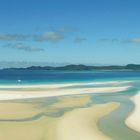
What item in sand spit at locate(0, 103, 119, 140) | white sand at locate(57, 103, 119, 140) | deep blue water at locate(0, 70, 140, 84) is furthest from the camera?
deep blue water at locate(0, 70, 140, 84)

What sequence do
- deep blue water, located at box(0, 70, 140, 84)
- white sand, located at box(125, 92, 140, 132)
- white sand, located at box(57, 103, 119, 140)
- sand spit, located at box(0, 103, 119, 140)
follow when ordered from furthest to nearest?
1. deep blue water, located at box(0, 70, 140, 84)
2. white sand, located at box(125, 92, 140, 132)
3. white sand, located at box(57, 103, 119, 140)
4. sand spit, located at box(0, 103, 119, 140)

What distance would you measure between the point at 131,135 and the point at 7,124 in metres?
5.77

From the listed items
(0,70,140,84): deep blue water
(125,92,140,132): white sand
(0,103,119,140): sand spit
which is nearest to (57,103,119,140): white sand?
(0,103,119,140): sand spit

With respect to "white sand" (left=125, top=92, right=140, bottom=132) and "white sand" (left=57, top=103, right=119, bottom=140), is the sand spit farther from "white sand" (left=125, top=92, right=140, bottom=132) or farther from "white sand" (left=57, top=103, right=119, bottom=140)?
"white sand" (left=125, top=92, right=140, bottom=132)

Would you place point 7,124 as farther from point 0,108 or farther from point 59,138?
point 0,108

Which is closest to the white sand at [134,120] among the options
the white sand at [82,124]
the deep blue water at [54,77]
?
A: the white sand at [82,124]

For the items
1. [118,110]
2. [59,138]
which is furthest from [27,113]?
[59,138]

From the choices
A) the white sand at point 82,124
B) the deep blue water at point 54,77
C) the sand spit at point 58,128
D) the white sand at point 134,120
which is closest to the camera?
the sand spit at point 58,128

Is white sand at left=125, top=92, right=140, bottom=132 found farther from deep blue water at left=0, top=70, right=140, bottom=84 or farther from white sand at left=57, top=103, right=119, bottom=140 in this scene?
deep blue water at left=0, top=70, right=140, bottom=84

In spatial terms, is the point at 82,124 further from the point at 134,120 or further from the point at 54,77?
the point at 54,77

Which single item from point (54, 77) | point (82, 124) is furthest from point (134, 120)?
point (54, 77)

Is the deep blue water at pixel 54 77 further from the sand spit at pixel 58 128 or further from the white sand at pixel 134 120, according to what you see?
the sand spit at pixel 58 128

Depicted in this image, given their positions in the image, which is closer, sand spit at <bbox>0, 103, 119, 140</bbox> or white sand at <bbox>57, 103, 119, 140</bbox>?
sand spit at <bbox>0, 103, 119, 140</bbox>

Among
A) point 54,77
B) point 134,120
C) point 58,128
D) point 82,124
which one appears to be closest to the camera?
point 58,128
